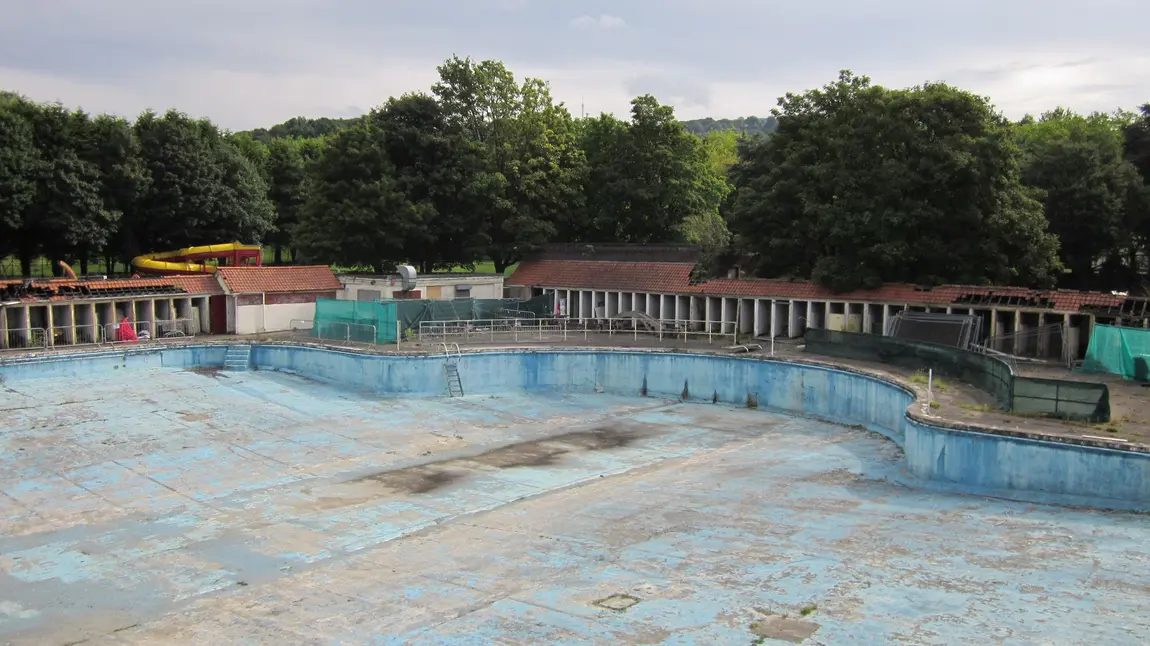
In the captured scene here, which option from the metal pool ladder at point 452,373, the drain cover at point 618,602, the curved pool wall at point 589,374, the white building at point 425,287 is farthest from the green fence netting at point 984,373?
the white building at point 425,287

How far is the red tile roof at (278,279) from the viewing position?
1599 inches

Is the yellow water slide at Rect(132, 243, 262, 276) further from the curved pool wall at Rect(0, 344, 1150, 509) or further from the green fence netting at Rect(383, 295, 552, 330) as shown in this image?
the green fence netting at Rect(383, 295, 552, 330)

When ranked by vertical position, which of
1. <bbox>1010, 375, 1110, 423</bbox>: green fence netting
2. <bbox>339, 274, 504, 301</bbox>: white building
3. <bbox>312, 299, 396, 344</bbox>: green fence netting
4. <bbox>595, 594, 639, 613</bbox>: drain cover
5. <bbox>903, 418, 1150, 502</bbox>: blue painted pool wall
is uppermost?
<bbox>339, 274, 504, 301</bbox>: white building

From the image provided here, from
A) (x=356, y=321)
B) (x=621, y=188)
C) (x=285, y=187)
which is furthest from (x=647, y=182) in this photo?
(x=285, y=187)

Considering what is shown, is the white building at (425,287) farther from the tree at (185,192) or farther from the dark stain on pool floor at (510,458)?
the dark stain on pool floor at (510,458)

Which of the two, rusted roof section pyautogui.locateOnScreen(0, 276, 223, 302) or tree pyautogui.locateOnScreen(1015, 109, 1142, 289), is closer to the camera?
rusted roof section pyautogui.locateOnScreen(0, 276, 223, 302)

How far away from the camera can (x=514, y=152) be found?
5022 cm

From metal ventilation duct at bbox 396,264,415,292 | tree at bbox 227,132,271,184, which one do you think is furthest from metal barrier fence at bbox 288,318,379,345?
tree at bbox 227,132,271,184

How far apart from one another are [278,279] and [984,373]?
100 ft

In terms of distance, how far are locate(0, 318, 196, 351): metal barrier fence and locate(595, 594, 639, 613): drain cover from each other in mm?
28769

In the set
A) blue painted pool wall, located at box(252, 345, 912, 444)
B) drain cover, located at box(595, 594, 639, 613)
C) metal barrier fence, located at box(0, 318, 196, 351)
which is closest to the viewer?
drain cover, located at box(595, 594, 639, 613)

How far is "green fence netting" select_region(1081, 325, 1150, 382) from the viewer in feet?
89.8

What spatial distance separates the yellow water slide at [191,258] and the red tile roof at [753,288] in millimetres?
14560

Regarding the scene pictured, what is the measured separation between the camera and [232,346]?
121 feet
